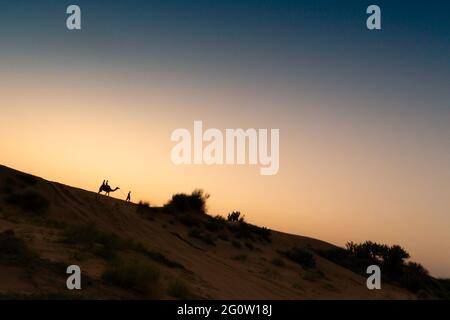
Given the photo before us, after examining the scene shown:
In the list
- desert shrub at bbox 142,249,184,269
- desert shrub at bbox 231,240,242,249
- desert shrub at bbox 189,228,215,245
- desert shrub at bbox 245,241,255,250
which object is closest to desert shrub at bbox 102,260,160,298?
desert shrub at bbox 142,249,184,269

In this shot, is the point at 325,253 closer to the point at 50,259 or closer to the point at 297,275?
the point at 297,275

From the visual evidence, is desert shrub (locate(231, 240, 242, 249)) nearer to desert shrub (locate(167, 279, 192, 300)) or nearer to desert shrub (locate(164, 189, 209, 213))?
desert shrub (locate(164, 189, 209, 213))

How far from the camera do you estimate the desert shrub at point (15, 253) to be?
425 inches

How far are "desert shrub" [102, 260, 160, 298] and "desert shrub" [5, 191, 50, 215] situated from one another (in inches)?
425

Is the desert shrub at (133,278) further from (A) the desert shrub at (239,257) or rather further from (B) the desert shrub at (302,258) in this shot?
(B) the desert shrub at (302,258)

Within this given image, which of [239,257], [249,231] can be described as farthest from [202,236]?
[249,231]

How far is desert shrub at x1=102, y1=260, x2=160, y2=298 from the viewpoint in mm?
10953

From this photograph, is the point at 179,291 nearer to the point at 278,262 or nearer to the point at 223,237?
the point at 278,262

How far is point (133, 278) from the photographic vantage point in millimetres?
10992

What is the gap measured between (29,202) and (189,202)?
41.9ft

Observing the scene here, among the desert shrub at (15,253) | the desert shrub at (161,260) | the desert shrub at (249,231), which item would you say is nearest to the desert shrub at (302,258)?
the desert shrub at (249,231)

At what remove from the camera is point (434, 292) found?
28625mm
